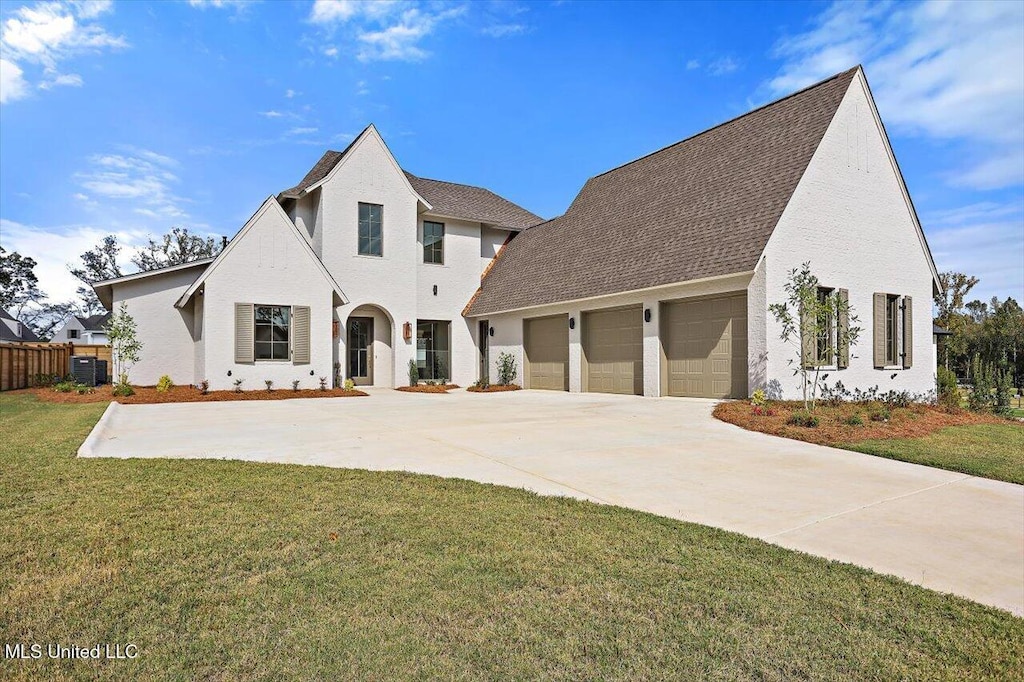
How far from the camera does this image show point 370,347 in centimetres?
2131

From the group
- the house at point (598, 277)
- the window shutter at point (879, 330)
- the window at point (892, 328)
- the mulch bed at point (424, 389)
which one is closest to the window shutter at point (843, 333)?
the house at point (598, 277)

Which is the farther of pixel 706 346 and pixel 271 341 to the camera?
pixel 271 341

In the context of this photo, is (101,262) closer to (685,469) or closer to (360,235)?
(360,235)

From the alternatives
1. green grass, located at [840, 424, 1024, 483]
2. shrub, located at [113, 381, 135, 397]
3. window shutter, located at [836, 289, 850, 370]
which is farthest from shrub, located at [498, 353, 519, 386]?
green grass, located at [840, 424, 1024, 483]

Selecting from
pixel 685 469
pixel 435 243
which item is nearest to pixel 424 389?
pixel 435 243

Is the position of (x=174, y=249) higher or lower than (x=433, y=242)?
higher

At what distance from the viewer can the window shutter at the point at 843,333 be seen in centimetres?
1319

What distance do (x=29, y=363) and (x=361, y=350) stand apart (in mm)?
11571

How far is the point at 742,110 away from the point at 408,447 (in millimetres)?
15298

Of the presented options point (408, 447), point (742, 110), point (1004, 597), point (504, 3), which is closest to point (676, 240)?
point (742, 110)

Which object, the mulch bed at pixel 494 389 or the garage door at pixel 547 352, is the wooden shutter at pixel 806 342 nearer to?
the garage door at pixel 547 352

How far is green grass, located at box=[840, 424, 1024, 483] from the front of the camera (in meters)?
6.58

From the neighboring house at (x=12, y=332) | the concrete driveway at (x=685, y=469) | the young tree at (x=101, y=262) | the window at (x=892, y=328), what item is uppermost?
the young tree at (x=101, y=262)

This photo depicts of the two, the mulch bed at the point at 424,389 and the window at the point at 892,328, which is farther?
the mulch bed at the point at 424,389
